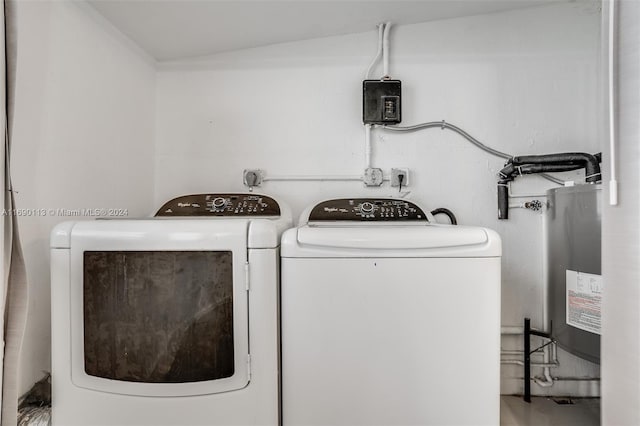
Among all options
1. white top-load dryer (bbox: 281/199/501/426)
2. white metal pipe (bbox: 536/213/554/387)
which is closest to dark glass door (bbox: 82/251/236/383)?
white top-load dryer (bbox: 281/199/501/426)

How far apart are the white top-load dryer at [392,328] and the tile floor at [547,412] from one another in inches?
25.2

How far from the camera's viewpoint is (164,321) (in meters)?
1.09

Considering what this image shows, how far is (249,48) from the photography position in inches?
78.4

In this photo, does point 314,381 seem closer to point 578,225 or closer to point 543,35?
point 578,225

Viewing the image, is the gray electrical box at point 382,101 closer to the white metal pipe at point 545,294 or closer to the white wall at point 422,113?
the white wall at point 422,113

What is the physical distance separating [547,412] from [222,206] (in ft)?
5.90

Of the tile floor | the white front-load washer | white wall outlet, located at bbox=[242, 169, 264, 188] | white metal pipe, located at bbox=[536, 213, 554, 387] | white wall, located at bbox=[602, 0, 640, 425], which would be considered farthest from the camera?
white wall outlet, located at bbox=[242, 169, 264, 188]

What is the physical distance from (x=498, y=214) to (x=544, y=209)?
23cm

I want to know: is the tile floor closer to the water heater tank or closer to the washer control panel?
the water heater tank

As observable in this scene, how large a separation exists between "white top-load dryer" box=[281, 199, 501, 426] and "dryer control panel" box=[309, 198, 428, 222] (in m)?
0.51

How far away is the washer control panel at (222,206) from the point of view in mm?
1696

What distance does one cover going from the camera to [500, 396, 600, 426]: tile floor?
1617 millimetres

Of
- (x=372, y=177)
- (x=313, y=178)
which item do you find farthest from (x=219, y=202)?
(x=372, y=177)

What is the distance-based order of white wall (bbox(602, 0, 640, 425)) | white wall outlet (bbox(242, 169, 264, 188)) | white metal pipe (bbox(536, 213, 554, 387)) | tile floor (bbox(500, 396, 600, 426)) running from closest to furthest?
1. white wall (bbox(602, 0, 640, 425))
2. tile floor (bbox(500, 396, 600, 426))
3. white metal pipe (bbox(536, 213, 554, 387))
4. white wall outlet (bbox(242, 169, 264, 188))
